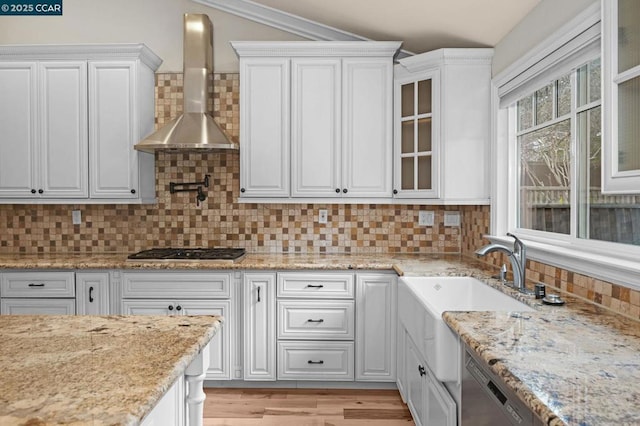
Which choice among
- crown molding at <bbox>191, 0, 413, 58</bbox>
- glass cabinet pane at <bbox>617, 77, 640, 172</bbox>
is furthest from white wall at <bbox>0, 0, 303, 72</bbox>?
glass cabinet pane at <bbox>617, 77, 640, 172</bbox>

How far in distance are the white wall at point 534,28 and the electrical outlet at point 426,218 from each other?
44.3 inches

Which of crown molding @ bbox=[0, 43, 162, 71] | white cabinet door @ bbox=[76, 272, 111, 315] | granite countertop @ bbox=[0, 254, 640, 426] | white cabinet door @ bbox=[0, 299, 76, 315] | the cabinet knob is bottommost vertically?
the cabinet knob

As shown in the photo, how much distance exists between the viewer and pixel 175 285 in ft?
10.1

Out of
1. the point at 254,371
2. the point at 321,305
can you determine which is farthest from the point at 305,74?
the point at 254,371

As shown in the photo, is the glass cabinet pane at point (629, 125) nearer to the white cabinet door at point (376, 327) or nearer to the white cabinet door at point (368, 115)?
the white cabinet door at point (376, 327)

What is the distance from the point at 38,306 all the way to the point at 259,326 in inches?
57.3

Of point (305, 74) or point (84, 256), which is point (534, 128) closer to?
point (305, 74)

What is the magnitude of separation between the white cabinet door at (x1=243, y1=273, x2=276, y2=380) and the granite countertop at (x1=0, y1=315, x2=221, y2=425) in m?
1.48

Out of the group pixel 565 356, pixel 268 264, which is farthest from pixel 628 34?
pixel 268 264

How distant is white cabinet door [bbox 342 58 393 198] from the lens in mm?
3309

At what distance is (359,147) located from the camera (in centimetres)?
331

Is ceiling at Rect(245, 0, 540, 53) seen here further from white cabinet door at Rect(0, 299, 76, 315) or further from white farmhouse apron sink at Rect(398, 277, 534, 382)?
white cabinet door at Rect(0, 299, 76, 315)

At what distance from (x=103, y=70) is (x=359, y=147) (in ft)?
6.17

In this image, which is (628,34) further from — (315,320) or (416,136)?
(315,320)
